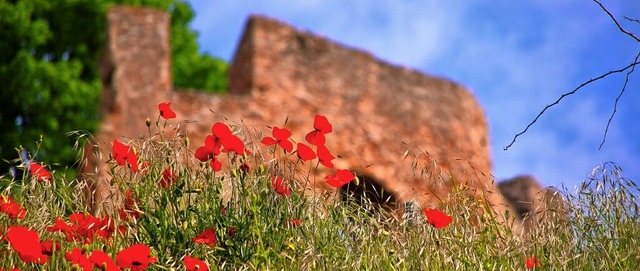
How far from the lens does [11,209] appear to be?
3.85 meters

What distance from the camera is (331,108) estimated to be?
11.8 metres

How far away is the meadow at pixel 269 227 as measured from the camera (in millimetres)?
3646

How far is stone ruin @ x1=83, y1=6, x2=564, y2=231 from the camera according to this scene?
35.1ft

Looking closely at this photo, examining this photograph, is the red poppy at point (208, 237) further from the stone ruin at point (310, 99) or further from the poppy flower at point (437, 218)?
the stone ruin at point (310, 99)

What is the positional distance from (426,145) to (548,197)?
27.3ft

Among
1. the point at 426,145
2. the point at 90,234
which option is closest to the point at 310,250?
the point at 90,234

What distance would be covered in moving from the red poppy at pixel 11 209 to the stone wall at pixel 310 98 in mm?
6247

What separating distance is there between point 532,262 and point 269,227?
39.3 inches

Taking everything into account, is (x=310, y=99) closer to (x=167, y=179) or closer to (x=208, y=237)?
(x=167, y=179)

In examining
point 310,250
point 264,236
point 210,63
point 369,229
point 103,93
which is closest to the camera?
point 310,250

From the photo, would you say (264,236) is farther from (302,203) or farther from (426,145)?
(426,145)

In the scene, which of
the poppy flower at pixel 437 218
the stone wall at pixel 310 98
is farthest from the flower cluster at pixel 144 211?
the stone wall at pixel 310 98

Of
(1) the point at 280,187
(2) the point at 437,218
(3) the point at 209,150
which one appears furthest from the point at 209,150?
(2) the point at 437,218

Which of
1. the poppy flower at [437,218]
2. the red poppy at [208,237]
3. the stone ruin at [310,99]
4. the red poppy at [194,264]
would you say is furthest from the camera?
the stone ruin at [310,99]
